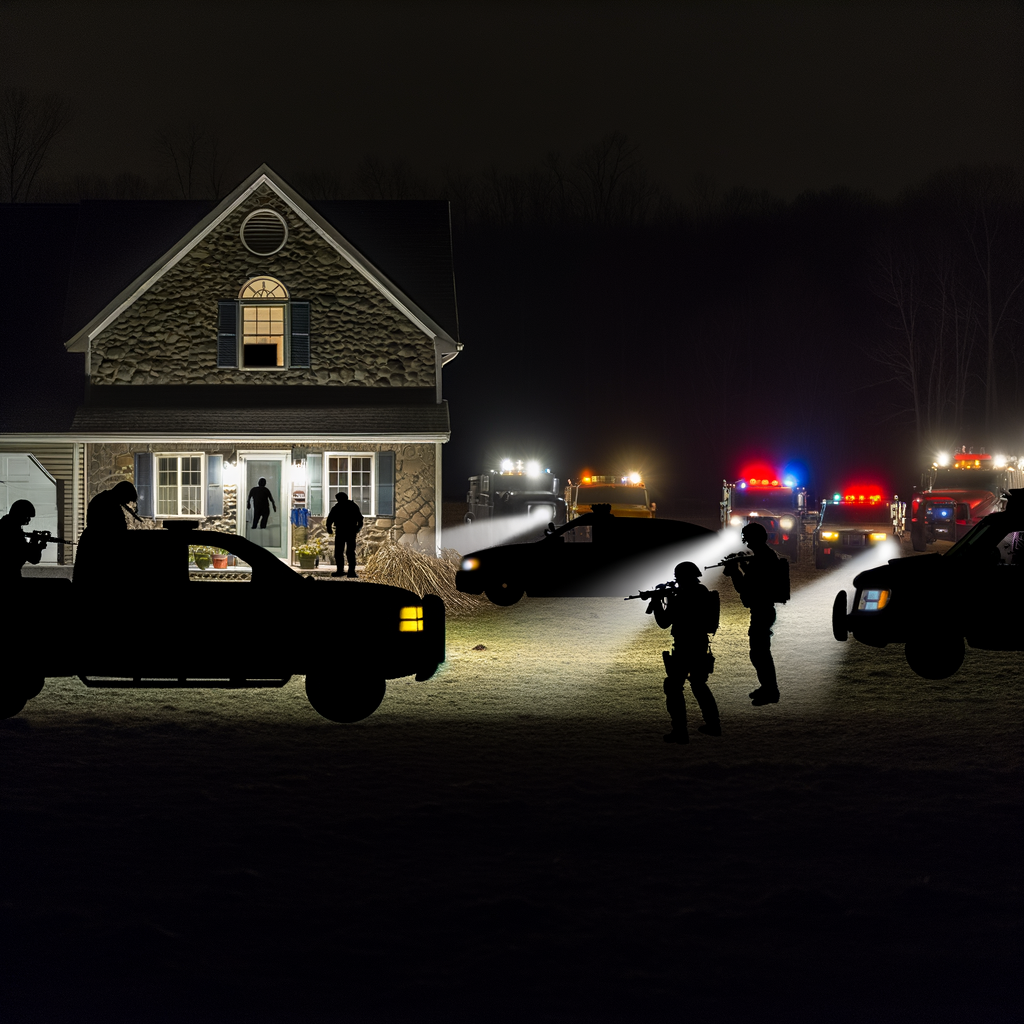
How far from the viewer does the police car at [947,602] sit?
43.4 feet

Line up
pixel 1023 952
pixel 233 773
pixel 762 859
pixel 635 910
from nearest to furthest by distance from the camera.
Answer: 1. pixel 1023 952
2. pixel 635 910
3. pixel 762 859
4. pixel 233 773

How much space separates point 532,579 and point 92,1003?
16.6m

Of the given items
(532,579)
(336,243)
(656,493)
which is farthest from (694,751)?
(656,493)

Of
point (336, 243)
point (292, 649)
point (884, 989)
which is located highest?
point (336, 243)

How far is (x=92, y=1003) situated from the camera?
16.8ft

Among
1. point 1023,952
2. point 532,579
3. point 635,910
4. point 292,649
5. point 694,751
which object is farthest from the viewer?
point 532,579

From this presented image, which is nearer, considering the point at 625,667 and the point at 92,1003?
the point at 92,1003

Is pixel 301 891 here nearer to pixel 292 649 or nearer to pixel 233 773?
pixel 233 773

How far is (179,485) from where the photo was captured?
28984mm

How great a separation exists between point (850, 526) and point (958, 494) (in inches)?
203

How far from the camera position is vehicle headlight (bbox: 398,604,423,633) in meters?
11.2

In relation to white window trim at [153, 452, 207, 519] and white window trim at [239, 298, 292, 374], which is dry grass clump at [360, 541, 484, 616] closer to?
white window trim at [153, 452, 207, 519]

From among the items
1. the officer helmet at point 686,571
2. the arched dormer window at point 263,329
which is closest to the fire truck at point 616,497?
the arched dormer window at point 263,329

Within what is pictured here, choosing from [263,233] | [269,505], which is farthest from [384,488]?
[263,233]
